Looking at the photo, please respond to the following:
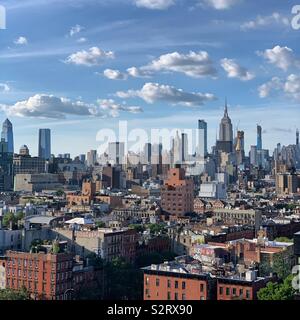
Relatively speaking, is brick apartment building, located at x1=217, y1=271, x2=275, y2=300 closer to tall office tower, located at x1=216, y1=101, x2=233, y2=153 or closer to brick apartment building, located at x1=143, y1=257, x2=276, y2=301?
brick apartment building, located at x1=143, y1=257, x2=276, y2=301

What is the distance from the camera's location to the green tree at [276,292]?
7.29 metres

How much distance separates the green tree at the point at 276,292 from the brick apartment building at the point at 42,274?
3447 millimetres

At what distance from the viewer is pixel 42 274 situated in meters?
9.55

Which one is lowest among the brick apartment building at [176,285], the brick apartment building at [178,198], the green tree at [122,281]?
the green tree at [122,281]

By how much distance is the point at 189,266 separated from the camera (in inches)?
349

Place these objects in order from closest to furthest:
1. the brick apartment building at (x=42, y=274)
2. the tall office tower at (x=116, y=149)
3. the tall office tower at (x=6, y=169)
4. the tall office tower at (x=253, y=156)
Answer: the brick apartment building at (x=42, y=274)
the tall office tower at (x=116, y=149)
the tall office tower at (x=6, y=169)
the tall office tower at (x=253, y=156)

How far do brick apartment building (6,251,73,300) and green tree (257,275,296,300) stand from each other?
3447 millimetres

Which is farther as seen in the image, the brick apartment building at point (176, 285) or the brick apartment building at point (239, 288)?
the brick apartment building at point (176, 285)

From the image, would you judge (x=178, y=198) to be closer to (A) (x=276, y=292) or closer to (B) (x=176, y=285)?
(B) (x=176, y=285)

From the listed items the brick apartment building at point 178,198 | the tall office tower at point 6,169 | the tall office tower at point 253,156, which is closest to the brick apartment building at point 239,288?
the brick apartment building at point 178,198

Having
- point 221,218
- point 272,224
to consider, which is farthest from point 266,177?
point 272,224

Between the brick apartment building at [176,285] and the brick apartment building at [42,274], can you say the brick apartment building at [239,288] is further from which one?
the brick apartment building at [42,274]

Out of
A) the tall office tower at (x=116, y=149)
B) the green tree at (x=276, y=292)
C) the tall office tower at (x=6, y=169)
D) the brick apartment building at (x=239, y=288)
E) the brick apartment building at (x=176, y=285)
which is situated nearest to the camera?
the green tree at (x=276, y=292)
